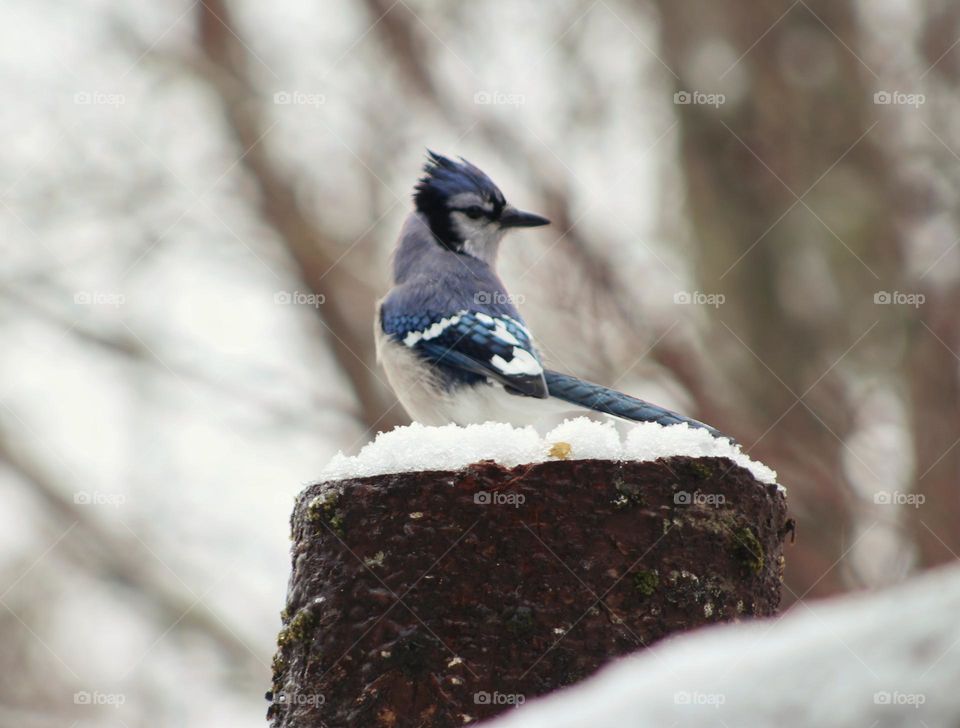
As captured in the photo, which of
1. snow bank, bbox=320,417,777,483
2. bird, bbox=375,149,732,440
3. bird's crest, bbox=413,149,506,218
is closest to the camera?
snow bank, bbox=320,417,777,483

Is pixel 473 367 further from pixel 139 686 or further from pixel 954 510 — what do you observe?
pixel 139 686

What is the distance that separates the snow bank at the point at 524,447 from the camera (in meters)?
2.56

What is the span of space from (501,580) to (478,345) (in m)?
1.76

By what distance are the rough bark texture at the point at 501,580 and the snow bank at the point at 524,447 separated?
0.16ft

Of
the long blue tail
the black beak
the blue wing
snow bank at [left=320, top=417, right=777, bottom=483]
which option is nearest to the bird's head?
the black beak

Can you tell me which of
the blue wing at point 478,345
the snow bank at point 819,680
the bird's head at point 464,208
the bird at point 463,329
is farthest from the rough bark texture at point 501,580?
the bird's head at point 464,208

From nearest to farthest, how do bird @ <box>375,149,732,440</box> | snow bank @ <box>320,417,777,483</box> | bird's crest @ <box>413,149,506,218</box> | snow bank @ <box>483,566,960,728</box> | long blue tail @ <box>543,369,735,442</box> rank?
1. snow bank @ <box>483,566,960,728</box>
2. snow bank @ <box>320,417,777,483</box>
3. long blue tail @ <box>543,369,735,442</box>
4. bird @ <box>375,149,732,440</box>
5. bird's crest @ <box>413,149,506,218</box>

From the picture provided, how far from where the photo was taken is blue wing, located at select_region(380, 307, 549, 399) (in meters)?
3.83

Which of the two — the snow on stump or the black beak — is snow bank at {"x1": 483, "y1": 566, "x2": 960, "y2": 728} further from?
the black beak

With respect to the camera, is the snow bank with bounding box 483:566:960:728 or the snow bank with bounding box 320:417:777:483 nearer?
the snow bank with bounding box 483:566:960:728

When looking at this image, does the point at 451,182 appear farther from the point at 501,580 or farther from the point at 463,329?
the point at 501,580

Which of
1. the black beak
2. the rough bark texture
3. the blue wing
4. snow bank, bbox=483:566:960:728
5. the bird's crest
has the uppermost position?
the bird's crest

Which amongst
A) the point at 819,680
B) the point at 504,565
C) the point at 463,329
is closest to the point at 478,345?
→ the point at 463,329

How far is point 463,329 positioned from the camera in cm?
416
